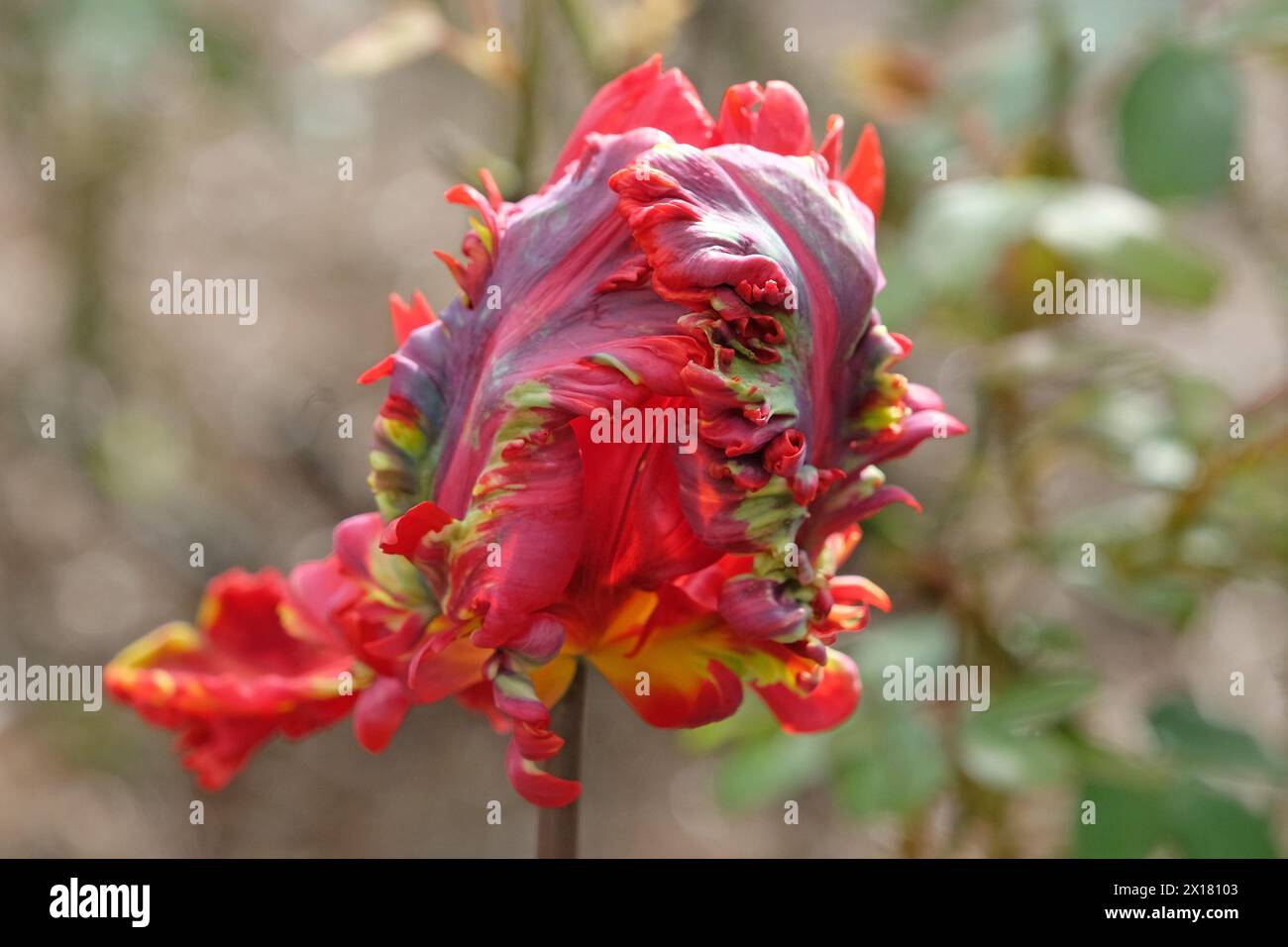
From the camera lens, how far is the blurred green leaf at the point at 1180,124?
1159mm

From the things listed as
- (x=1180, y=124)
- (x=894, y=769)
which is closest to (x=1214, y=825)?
(x=894, y=769)

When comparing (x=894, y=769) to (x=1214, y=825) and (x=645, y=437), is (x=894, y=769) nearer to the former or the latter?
(x=1214, y=825)

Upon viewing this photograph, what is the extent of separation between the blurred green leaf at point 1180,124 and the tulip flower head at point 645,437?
58 cm

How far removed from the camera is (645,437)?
612 millimetres

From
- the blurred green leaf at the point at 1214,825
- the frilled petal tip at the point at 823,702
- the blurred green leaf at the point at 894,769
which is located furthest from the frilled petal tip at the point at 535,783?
the blurred green leaf at the point at 1214,825

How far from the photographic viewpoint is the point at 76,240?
6.87 feet

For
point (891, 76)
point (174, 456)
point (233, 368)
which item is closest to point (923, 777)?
point (891, 76)

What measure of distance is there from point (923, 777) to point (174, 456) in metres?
1.38

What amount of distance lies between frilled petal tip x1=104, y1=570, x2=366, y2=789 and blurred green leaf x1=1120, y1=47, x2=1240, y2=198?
80 cm

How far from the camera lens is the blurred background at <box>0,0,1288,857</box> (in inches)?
45.8

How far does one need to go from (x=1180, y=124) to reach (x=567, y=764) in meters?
0.84

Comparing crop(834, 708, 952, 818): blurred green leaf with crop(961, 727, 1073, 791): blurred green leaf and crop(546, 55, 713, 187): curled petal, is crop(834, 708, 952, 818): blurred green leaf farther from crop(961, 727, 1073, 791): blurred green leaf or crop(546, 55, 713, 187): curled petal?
crop(546, 55, 713, 187): curled petal

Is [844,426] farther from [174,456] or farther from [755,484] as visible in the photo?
[174,456]
